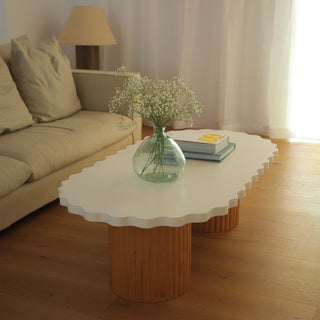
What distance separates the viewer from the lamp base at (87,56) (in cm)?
460

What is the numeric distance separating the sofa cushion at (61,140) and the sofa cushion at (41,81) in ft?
0.31

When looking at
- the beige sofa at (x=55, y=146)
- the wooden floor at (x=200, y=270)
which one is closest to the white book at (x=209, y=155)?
the wooden floor at (x=200, y=270)

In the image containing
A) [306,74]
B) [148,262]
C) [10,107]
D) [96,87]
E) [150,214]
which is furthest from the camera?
[306,74]

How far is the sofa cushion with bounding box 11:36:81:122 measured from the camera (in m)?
3.18

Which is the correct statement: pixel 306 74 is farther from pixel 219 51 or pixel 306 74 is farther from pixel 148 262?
pixel 148 262

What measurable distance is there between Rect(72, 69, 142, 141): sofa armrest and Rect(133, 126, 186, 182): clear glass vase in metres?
1.61

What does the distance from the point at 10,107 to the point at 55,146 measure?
1.46 feet

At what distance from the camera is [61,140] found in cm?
280

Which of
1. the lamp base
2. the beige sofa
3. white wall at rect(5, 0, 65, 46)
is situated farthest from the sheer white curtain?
the beige sofa

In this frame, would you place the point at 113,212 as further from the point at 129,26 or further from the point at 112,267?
the point at 129,26

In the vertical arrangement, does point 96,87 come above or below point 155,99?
below

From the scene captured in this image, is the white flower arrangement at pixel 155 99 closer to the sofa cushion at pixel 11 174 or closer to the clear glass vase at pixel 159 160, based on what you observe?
the clear glass vase at pixel 159 160

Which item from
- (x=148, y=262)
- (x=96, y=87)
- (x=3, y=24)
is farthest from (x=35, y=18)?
(x=148, y=262)

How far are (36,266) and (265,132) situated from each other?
301cm
